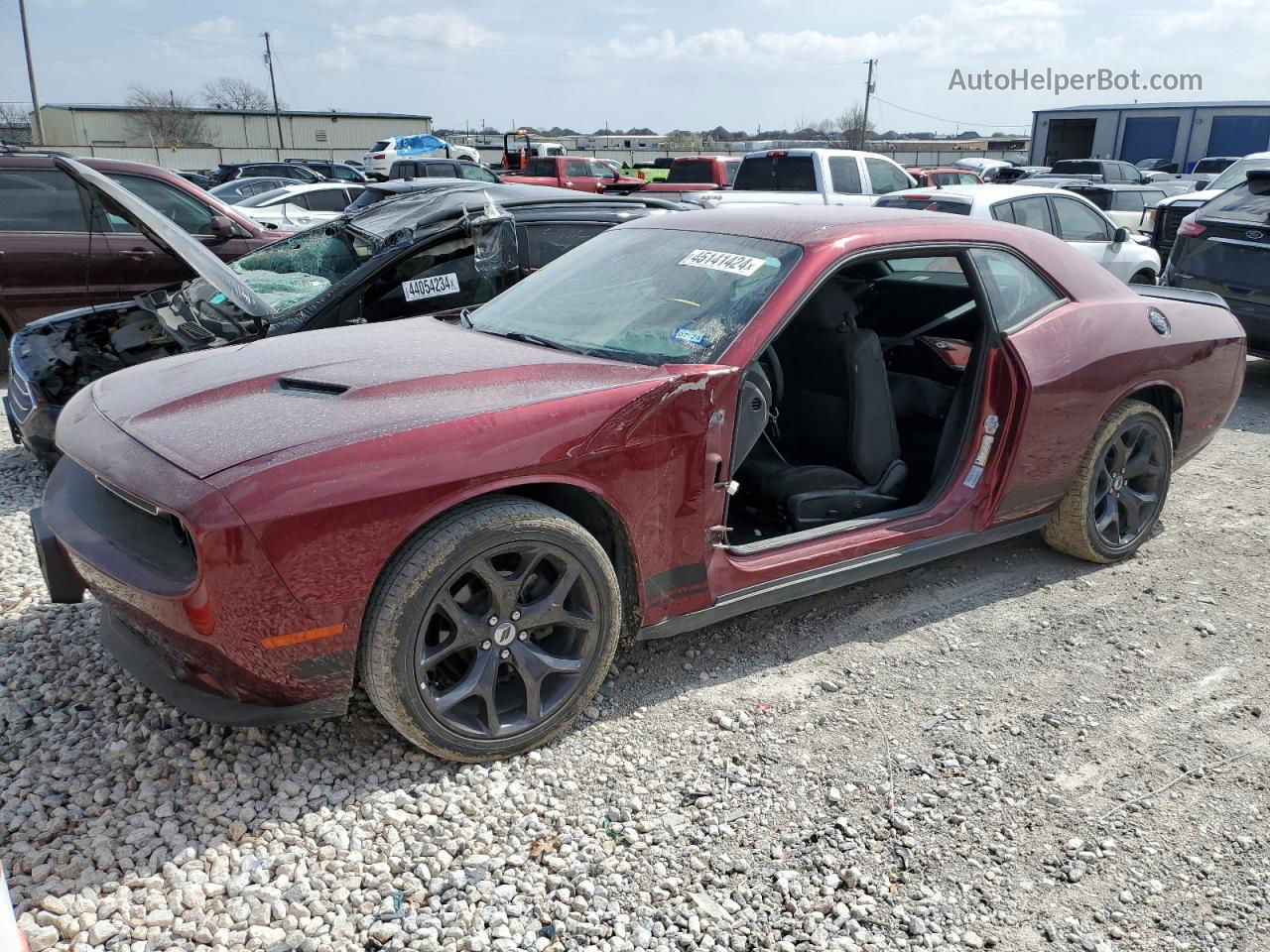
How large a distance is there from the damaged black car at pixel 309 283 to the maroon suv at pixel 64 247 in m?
1.83

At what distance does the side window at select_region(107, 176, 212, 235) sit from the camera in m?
7.72

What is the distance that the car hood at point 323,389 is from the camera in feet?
8.54

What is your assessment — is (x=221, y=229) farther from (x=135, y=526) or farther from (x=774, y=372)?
(x=135, y=526)

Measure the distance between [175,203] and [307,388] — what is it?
19.4ft

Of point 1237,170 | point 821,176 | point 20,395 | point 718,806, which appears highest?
point 1237,170

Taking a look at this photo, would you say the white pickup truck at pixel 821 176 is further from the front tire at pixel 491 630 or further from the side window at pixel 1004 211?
the front tire at pixel 491 630

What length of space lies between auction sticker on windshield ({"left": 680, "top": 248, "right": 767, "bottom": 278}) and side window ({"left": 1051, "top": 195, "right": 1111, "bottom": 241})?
281 inches

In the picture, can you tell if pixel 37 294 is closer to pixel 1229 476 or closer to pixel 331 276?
pixel 331 276

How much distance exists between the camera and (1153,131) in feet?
131

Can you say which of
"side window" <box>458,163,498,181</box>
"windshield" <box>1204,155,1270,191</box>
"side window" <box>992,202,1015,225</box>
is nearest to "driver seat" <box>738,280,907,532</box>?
"side window" <box>992,202,1015,225</box>

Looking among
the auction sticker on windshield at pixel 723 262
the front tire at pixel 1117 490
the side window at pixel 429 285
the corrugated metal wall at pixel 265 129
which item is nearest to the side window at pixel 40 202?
the side window at pixel 429 285

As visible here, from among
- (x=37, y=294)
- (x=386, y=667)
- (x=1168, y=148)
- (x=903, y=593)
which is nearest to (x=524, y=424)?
(x=386, y=667)

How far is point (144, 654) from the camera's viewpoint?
270 cm

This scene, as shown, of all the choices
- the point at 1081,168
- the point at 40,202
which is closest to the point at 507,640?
the point at 40,202
